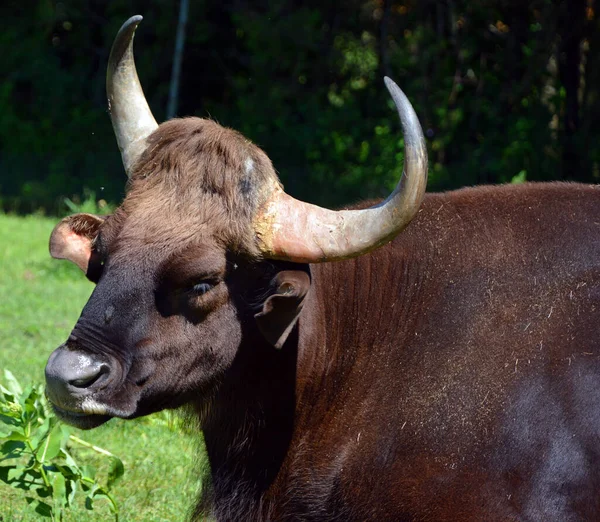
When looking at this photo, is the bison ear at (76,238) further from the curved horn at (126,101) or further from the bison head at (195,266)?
the curved horn at (126,101)

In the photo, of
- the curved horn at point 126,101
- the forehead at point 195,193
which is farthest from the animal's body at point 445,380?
the curved horn at point 126,101

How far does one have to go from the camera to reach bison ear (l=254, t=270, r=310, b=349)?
3.67m

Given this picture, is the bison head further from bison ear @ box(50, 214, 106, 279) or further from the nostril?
bison ear @ box(50, 214, 106, 279)

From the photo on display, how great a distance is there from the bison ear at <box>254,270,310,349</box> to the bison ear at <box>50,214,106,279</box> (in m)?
0.90

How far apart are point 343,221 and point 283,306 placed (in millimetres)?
401

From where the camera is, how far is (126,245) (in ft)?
12.2

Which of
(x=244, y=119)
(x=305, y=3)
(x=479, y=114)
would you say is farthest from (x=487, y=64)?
(x=244, y=119)

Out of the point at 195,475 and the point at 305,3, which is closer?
the point at 195,475

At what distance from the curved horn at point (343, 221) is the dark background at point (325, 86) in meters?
9.08

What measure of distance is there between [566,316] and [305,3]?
44.1 ft

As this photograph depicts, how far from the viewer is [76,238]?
4.18 meters

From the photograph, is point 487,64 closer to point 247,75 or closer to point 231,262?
point 247,75

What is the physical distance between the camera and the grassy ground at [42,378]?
5.05 meters

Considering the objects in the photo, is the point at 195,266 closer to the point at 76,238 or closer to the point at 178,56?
the point at 76,238
